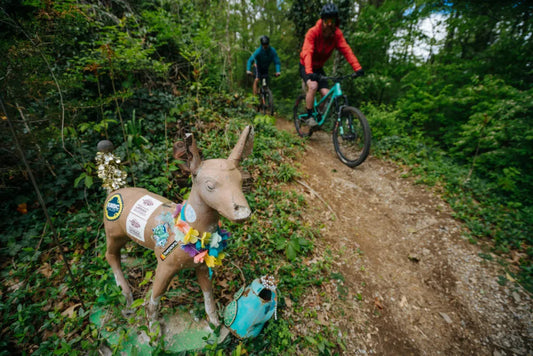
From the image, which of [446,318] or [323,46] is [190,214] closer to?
[446,318]

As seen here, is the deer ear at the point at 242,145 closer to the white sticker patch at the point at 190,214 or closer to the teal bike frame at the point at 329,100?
the white sticker patch at the point at 190,214

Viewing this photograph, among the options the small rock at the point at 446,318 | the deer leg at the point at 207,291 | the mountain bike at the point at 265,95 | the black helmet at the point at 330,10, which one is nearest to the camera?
the deer leg at the point at 207,291

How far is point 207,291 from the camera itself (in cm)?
172

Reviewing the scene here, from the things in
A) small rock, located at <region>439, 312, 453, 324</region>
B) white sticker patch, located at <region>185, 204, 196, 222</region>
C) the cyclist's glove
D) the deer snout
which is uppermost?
the cyclist's glove

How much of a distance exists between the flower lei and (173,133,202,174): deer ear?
1.10 ft

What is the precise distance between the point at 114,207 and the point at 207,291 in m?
1.05

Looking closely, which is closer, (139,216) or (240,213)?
(240,213)

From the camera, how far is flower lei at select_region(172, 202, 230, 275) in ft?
4.43

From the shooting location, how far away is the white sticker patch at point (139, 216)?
1.58 m

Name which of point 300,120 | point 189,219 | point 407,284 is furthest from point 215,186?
point 300,120

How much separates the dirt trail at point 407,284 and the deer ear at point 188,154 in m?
1.83

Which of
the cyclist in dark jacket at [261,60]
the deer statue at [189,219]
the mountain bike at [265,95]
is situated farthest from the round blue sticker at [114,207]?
the cyclist in dark jacket at [261,60]

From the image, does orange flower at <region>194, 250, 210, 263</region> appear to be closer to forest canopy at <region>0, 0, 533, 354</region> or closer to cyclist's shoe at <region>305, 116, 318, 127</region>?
forest canopy at <region>0, 0, 533, 354</region>

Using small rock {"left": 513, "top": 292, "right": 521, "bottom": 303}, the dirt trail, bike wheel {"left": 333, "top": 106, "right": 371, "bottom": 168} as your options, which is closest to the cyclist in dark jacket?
bike wheel {"left": 333, "top": 106, "right": 371, "bottom": 168}
